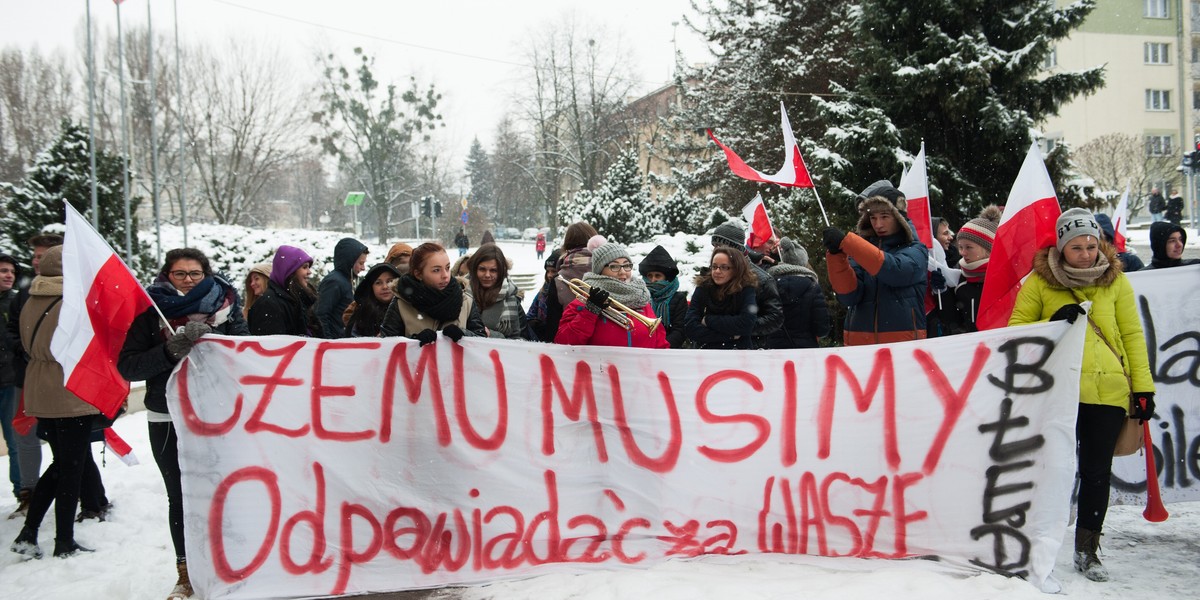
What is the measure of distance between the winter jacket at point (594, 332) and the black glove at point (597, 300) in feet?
0.13

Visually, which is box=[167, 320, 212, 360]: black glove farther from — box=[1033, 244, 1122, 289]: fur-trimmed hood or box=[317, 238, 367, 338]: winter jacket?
box=[1033, 244, 1122, 289]: fur-trimmed hood

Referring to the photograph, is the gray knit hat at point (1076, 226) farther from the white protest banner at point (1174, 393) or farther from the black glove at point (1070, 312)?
the white protest banner at point (1174, 393)

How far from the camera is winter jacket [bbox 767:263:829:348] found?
5680mm

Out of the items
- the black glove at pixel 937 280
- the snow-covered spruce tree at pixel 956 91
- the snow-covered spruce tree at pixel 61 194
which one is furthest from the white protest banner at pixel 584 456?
the snow-covered spruce tree at pixel 61 194

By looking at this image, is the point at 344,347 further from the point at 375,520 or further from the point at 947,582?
the point at 947,582

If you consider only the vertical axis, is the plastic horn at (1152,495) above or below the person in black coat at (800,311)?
below

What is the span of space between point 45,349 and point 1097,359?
216 inches

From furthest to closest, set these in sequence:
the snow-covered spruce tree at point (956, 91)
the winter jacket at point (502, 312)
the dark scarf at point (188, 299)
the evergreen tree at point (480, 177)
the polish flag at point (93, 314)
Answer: the evergreen tree at point (480, 177)
the snow-covered spruce tree at point (956, 91)
the winter jacket at point (502, 312)
the dark scarf at point (188, 299)
the polish flag at point (93, 314)

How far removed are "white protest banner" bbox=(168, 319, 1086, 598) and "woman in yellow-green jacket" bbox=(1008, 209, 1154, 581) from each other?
0.25 meters

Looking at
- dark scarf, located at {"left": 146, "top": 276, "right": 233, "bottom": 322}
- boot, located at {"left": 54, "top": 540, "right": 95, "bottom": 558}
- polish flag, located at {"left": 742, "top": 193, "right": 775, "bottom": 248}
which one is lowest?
boot, located at {"left": 54, "top": 540, "right": 95, "bottom": 558}

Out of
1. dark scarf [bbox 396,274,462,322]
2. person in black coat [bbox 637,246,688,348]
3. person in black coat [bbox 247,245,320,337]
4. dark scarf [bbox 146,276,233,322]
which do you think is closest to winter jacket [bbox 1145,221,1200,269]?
person in black coat [bbox 637,246,688,348]

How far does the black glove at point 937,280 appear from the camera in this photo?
18.8 feet

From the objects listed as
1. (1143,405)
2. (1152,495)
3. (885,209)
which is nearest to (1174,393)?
(1152,495)

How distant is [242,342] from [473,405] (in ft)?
3.77
